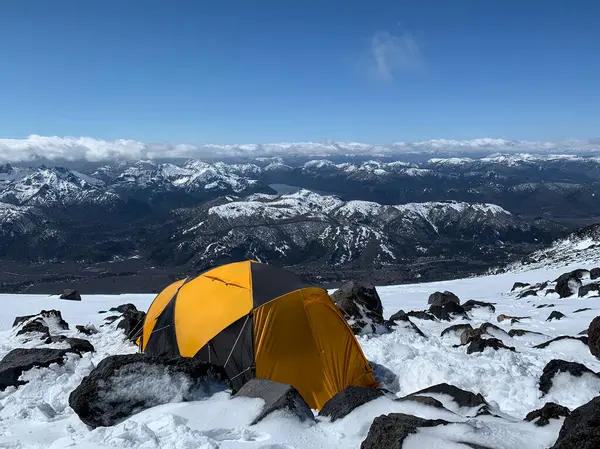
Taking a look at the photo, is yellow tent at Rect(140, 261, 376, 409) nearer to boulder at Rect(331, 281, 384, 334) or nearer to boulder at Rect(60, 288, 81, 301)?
boulder at Rect(331, 281, 384, 334)

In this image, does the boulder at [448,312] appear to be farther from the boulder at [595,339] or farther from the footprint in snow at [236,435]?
the footprint in snow at [236,435]

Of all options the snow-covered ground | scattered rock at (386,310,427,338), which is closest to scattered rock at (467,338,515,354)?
the snow-covered ground

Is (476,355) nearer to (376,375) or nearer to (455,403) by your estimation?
(376,375)

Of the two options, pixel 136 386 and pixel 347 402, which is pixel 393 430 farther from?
pixel 136 386

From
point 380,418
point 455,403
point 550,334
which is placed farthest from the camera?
point 550,334

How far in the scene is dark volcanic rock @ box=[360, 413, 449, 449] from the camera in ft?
19.6

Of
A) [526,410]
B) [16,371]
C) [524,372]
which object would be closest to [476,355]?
[524,372]

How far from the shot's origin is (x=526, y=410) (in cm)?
1047

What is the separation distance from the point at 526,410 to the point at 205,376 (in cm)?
857

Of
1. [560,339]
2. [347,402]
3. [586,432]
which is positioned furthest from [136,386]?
[560,339]

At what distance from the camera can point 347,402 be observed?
27.1ft

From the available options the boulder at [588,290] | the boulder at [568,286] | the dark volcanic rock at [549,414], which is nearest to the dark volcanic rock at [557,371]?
the dark volcanic rock at [549,414]

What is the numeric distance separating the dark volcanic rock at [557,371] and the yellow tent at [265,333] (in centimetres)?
496

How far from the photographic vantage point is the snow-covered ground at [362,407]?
659cm
